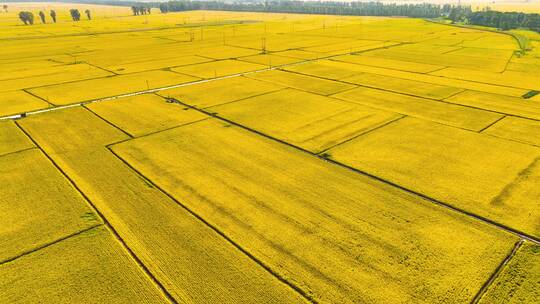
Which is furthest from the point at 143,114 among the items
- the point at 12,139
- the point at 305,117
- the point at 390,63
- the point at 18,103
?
the point at 390,63

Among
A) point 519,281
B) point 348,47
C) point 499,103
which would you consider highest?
point 348,47

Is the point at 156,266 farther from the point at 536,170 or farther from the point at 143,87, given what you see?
the point at 143,87

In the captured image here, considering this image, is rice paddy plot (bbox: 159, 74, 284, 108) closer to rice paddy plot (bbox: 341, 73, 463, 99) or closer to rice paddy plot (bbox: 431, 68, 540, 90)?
rice paddy plot (bbox: 341, 73, 463, 99)

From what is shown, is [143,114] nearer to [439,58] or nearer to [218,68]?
[218,68]

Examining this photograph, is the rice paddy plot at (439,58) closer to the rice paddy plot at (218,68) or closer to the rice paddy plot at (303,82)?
the rice paddy plot at (303,82)

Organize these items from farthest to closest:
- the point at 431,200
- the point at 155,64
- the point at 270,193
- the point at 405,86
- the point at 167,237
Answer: the point at 155,64 < the point at 405,86 < the point at 270,193 < the point at 431,200 < the point at 167,237

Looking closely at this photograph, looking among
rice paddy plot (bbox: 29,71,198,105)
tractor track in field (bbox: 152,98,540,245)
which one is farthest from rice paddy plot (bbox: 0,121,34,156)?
tractor track in field (bbox: 152,98,540,245)
